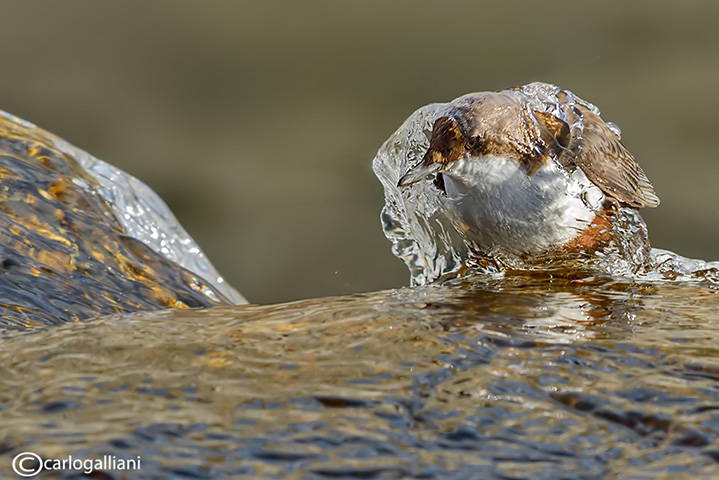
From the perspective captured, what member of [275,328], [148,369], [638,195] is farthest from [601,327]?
[638,195]

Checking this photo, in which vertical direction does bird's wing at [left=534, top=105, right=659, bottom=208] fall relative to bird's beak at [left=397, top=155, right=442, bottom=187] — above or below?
above

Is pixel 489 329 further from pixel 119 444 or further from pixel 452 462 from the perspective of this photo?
pixel 119 444

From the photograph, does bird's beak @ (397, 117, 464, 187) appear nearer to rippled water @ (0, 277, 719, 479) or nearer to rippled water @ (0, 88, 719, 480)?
rippled water @ (0, 88, 719, 480)

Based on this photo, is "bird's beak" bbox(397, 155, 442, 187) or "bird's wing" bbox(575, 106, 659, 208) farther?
"bird's wing" bbox(575, 106, 659, 208)

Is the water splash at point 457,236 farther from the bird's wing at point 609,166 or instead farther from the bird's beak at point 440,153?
the bird's beak at point 440,153

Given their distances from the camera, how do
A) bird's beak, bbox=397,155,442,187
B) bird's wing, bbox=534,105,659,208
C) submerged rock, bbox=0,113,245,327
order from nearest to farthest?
submerged rock, bbox=0,113,245,327, bird's beak, bbox=397,155,442,187, bird's wing, bbox=534,105,659,208

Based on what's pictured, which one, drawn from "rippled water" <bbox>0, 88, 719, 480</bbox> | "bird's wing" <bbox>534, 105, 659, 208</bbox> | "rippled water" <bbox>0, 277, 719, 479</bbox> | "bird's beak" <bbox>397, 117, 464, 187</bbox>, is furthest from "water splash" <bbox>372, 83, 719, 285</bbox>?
"rippled water" <bbox>0, 277, 719, 479</bbox>

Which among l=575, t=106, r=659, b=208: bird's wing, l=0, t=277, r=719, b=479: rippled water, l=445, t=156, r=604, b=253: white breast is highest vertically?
l=575, t=106, r=659, b=208: bird's wing
